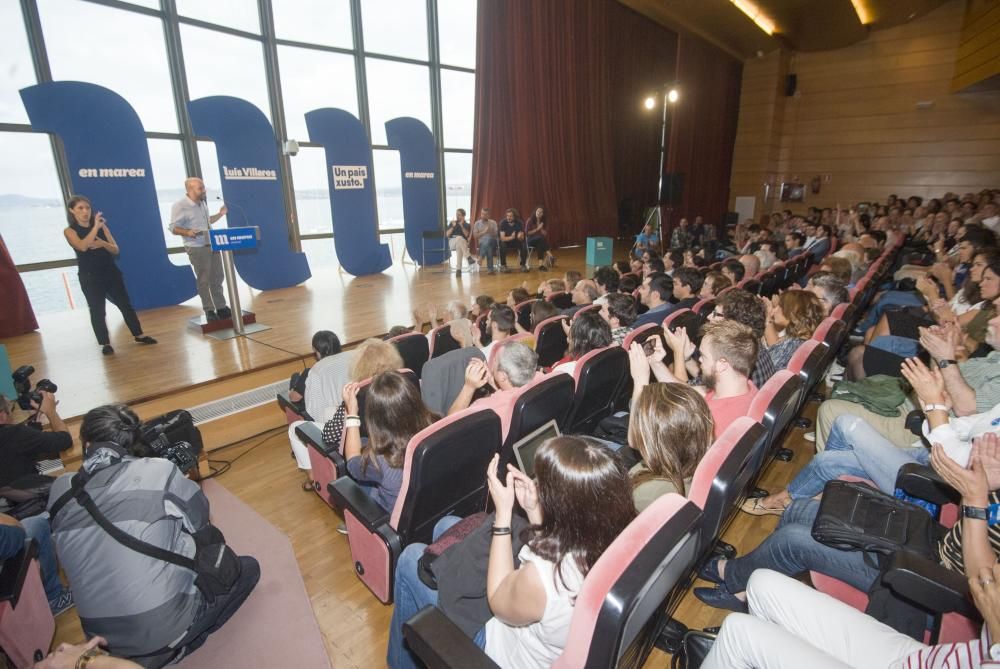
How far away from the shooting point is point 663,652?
1.75 m

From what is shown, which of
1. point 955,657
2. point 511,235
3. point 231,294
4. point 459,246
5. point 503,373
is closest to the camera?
point 955,657

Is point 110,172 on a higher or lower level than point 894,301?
higher

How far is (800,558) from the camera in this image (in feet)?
5.22

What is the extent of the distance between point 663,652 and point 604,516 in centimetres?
109

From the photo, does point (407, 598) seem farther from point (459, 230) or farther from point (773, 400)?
point (459, 230)

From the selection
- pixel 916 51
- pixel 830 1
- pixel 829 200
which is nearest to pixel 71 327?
pixel 830 1

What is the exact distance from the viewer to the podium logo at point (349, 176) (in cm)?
725

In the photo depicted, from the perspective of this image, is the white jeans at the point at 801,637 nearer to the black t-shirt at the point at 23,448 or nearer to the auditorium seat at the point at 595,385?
the auditorium seat at the point at 595,385

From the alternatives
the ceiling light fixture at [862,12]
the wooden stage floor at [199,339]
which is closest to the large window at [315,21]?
the wooden stage floor at [199,339]

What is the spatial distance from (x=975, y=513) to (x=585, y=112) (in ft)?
37.8

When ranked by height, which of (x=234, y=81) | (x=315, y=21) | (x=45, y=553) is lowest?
(x=45, y=553)

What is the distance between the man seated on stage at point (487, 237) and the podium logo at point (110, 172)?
16.2 feet

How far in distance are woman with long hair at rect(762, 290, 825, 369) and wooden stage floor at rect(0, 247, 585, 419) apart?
11.5ft

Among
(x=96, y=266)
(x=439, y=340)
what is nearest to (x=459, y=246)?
(x=96, y=266)
